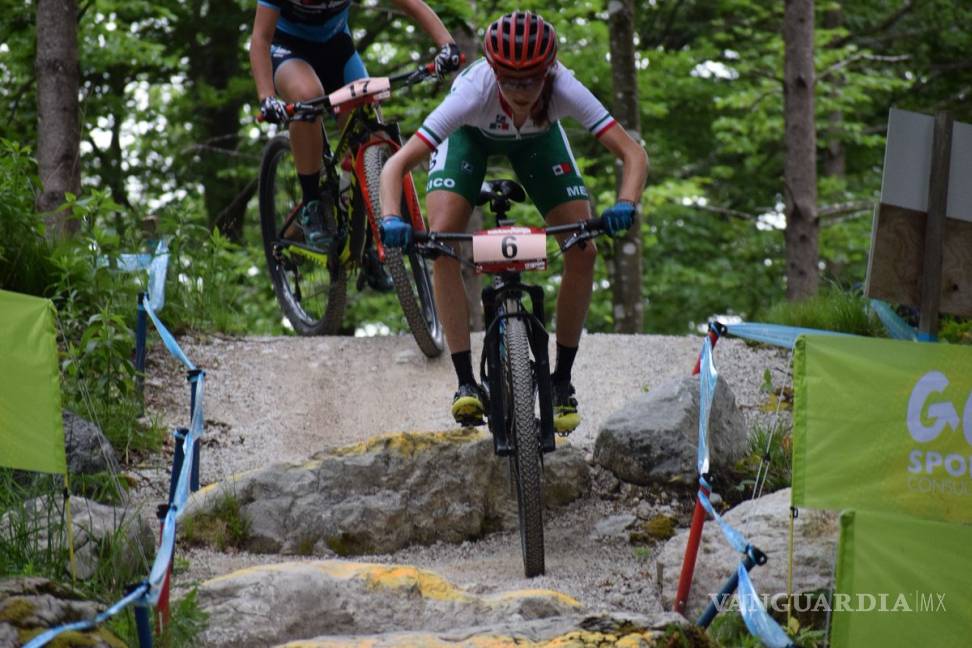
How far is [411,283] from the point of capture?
775 centimetres

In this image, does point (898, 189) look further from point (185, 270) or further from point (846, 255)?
point (846, 255)

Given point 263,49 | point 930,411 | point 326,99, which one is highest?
point 263,49

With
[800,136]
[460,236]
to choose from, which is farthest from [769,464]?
[800,136]

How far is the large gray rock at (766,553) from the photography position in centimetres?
488

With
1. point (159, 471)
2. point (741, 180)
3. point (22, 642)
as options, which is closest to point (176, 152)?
point (741, 180)

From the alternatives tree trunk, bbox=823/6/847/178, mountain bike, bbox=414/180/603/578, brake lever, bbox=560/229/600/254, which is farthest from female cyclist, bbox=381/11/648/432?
tree trunk, bbox=823/6/847/178

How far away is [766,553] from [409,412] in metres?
3.46

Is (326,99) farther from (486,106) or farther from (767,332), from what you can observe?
(767,332)

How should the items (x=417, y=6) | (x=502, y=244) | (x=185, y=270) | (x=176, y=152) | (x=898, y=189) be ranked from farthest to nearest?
(x=176, y=152), (x=185, y=270), (x=417, y=6), (x=502, y=244), (x=898, y=189)

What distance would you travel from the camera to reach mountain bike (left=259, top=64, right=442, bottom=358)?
769cm

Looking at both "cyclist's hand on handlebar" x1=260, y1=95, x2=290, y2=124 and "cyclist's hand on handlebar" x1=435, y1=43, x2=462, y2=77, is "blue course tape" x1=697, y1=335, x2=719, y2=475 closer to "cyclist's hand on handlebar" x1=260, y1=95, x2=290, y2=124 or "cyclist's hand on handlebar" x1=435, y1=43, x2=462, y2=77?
"cyclist's hand on handlebar" x1=435, y1=43, x2=462, y2=77

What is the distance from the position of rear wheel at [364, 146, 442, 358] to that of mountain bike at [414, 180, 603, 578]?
183cm

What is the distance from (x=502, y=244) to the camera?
5348 mm

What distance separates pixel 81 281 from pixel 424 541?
298 centimetres
